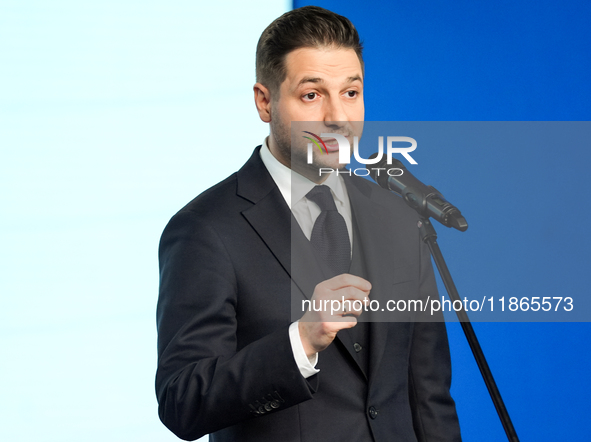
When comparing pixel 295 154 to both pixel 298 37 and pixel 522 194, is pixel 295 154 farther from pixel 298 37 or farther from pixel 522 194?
pixel 522 194

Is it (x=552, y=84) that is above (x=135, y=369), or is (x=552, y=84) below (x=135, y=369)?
above

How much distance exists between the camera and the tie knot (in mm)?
1291

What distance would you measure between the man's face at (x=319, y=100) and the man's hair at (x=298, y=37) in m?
0.02

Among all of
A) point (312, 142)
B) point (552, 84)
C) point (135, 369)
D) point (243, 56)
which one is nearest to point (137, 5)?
point (243, 56)

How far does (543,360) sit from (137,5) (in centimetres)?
237

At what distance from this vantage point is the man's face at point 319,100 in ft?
4.01

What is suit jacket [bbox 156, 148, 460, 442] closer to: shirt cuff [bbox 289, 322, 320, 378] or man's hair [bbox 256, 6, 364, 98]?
shirt cuff [bbox 289, 322, 320, 378]

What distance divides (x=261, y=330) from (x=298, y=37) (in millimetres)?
565

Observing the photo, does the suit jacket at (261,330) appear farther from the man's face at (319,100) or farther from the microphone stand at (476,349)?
the microphone stand at (476,349)

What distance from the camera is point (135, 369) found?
9.94 ft

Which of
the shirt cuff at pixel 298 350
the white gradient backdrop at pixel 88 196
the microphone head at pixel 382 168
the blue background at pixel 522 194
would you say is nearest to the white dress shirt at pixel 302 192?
the microphone head at pixel 382 168

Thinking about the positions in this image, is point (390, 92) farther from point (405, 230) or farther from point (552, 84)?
point (405, 230)

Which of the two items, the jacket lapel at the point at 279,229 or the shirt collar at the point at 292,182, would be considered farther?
the shirt collar at the point at 292,182

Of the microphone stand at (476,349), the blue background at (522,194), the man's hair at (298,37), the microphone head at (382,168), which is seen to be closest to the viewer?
the microphone stand at (476,349)
